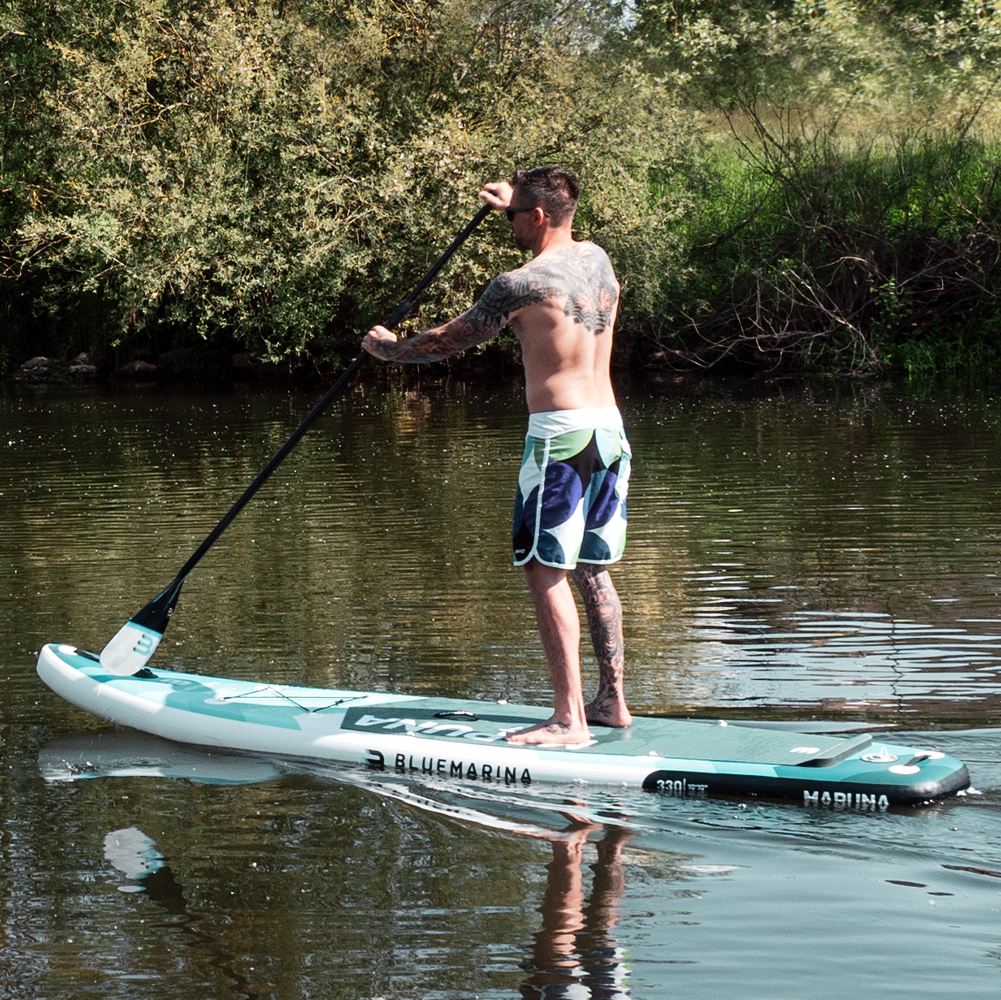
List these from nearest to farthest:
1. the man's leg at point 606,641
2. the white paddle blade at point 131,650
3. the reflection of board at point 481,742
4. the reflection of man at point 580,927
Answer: the reflection of man at point 580,927 → the reflection of board at point 481,742 → the man's leg at point 606,641 → the white paddle blade at point 131,650

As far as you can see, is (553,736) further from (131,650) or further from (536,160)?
(536,160)

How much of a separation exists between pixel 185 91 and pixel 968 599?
2163 centimetres

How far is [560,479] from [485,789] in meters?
1.15

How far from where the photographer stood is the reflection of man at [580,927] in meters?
3.51

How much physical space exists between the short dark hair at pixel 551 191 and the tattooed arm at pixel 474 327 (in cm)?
30

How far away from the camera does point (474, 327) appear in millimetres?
5211

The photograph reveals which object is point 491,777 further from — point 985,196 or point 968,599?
point 985,196

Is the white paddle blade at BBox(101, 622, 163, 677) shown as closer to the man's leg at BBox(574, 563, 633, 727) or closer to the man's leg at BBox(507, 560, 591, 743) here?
the man's leg at BBox(507, 560, 591, 743)

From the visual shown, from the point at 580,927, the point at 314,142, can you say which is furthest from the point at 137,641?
the point at 314,142

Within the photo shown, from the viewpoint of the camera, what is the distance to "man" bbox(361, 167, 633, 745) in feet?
17.0

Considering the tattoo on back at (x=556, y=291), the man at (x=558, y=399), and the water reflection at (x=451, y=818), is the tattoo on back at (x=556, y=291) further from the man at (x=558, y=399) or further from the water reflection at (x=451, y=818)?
the water reflection at (x=451, y=818)

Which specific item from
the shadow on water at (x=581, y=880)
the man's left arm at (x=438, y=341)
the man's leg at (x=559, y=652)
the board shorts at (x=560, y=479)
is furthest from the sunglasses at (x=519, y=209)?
the shadow on water at (x=581, y=880)

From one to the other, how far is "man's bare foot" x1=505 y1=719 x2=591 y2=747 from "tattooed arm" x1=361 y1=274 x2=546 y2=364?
1.42m

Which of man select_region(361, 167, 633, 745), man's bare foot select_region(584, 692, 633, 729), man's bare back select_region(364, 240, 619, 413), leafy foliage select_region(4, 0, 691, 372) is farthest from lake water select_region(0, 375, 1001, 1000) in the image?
leafy foliage select_region(4, 0, 691, 372)
